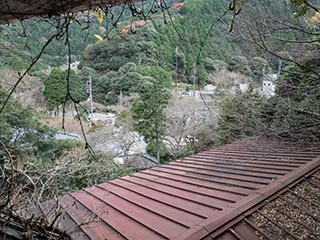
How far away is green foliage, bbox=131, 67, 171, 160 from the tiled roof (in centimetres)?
750

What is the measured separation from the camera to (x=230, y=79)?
12820 millimetres

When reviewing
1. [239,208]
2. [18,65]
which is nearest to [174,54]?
[239,208]

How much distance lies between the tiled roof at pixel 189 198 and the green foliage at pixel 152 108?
295 inches

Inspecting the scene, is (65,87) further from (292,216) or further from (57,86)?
(292,216)

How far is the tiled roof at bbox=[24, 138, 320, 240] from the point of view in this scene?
2.60 m

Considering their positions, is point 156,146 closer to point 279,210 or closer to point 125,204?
point 125,204

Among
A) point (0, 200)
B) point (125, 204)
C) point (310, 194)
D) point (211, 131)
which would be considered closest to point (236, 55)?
point (310, 194)

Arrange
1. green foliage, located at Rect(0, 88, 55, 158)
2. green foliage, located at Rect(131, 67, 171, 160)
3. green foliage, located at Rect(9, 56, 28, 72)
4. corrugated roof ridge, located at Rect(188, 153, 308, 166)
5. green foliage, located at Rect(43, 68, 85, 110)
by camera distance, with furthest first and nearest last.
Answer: green foliage, located at Rect(131, 67, 171, 160) < green foliage, located at Rect(0, 88, 55, 158) < corrugated roof ridge, located at Rect(188, 153, 308, 166) < green foliage, located at Rect(9, 56, 28, 72) < green foliage, located at Rect(43, 68, 85, 110)

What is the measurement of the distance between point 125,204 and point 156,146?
9676mm

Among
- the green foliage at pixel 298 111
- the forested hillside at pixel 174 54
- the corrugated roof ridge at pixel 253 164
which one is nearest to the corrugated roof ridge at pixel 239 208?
the corrugated roof ridge at pixel 253 164

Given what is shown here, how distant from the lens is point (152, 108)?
12867 millimetres

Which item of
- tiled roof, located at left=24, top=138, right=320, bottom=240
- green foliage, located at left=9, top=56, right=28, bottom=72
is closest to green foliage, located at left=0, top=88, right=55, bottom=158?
tiled roof, located at left=24, top=138, right=320, bottom=240

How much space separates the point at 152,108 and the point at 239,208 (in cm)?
1028

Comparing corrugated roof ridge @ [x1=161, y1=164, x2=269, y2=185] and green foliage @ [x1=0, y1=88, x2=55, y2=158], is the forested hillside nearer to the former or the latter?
corrugated roof ridge @ [x1=161, y1=164, x2=269, y2=185]
